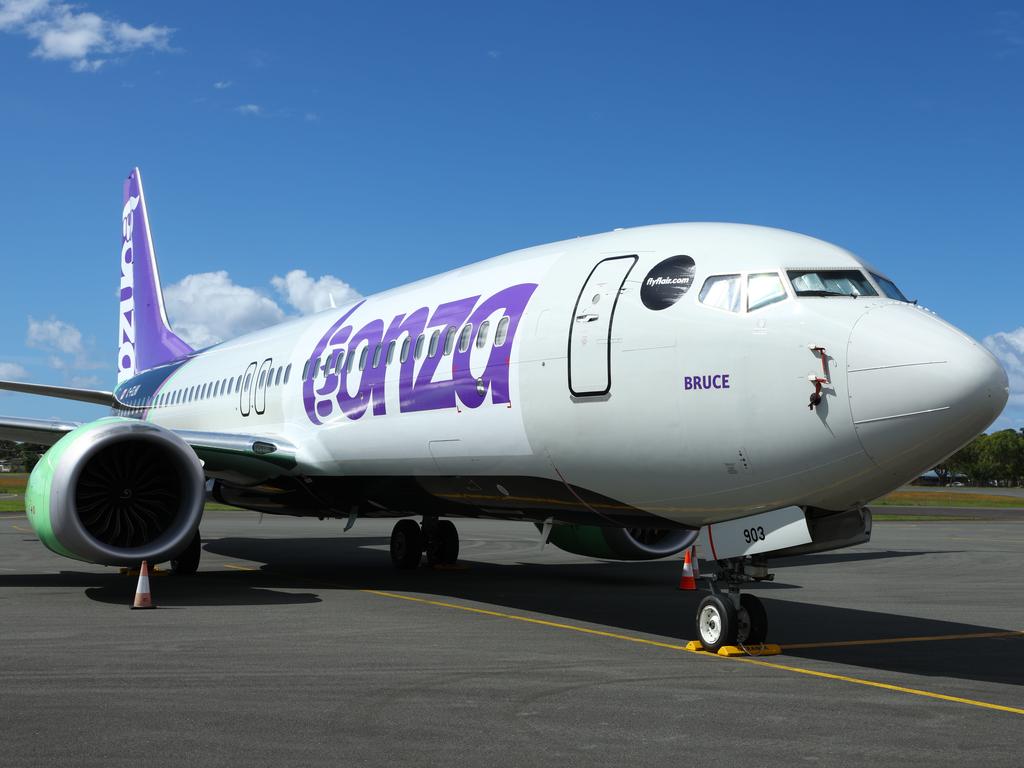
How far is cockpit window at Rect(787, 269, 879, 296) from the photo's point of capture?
826 centimetres

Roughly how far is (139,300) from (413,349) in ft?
51.3

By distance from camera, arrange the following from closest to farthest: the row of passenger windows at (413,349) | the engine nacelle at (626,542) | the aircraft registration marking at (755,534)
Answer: the aircraft registration marking at (755,534) → the row of passenger windows at (413,349) → the engine nacelle at (626,542)

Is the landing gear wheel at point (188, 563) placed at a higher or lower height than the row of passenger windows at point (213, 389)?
lower

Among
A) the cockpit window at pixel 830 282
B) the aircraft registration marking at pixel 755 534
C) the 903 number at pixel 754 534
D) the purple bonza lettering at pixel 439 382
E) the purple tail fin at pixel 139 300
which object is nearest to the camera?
the aircraft registration marking at pixel 755 534

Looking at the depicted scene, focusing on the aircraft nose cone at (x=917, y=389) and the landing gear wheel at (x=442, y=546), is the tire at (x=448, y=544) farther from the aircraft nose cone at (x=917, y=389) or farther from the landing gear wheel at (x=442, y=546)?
the aircraft nose cone at (x=917, y=389)

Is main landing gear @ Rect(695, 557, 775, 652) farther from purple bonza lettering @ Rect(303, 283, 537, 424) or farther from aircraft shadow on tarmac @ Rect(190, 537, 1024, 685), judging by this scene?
purple bonza lettering @ Rect(303, 283, 537, 424)

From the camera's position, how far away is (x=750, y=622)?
8.84 metres

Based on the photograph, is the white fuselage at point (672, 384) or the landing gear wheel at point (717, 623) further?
the landing gear wheel at point (717, 623)

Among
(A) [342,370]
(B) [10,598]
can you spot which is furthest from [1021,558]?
(B) [10,598]

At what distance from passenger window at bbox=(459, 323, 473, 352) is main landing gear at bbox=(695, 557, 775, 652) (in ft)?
11.8

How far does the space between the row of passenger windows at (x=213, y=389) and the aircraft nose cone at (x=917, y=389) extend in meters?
9.44

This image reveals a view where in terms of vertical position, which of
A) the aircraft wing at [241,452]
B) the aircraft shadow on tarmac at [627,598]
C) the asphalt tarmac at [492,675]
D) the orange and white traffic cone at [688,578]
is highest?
the aircraft wing at [241,452]

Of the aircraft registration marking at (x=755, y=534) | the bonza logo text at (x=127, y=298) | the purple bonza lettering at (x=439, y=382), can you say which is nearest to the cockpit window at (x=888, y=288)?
the aircraft registration marking at (x=755, y=534)

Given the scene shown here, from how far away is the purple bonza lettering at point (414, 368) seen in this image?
10.5m
